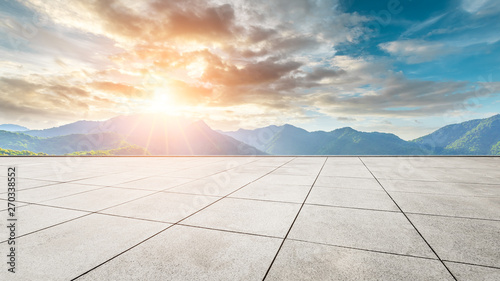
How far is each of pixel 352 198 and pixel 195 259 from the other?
3.86 m

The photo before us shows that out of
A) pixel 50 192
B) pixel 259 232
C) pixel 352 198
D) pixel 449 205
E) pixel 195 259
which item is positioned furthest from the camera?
pixel 50 192

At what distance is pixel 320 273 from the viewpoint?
7.82ft

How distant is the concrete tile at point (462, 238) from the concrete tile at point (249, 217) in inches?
78.6

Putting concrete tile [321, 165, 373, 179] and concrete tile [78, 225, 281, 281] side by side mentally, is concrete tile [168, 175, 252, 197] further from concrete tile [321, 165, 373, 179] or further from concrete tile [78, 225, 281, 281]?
concrete tile [321, 165, 373, 179]

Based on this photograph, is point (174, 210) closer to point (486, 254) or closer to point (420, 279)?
point (420, 279)

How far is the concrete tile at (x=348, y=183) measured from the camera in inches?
246

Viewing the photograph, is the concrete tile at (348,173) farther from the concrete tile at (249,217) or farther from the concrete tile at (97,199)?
the concrete tile at (97,199)

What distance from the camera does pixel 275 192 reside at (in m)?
5.76

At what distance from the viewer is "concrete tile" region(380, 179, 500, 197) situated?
5.47 m

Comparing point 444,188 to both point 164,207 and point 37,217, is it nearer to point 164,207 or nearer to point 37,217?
point 164,207

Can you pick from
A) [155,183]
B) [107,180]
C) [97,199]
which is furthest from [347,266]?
[107,180]

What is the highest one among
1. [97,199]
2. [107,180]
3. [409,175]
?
[409,175]

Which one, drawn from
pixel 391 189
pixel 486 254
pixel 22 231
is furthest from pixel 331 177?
pixel 22 231

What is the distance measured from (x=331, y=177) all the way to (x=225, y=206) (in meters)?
4.37
